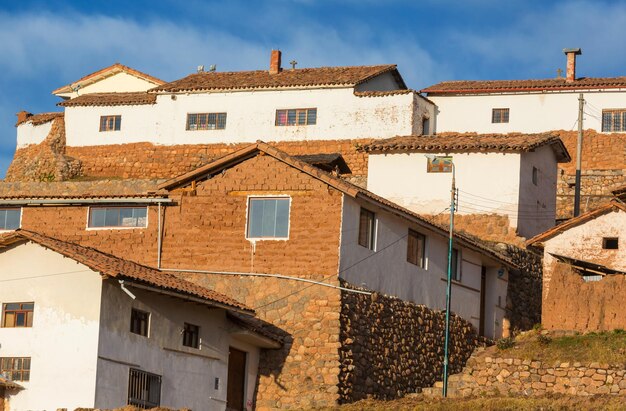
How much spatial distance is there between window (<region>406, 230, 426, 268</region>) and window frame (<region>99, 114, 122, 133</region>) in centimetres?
2868

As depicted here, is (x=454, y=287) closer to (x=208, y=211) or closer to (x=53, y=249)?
(x=208, y=211)

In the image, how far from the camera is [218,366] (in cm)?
4131

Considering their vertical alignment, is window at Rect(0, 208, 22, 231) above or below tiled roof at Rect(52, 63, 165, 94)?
below

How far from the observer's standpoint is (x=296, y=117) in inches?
2709

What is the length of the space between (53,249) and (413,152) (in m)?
22.8

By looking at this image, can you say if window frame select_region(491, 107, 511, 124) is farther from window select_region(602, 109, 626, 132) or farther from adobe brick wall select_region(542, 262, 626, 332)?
adobe brick wall select_region(542, 262, 626, 332)

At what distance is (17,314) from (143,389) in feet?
12.6

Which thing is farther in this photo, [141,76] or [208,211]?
[141,76]

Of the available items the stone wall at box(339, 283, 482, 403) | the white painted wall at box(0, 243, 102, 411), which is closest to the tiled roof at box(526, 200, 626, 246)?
the stone wall at box(339, 283, 482, 403)

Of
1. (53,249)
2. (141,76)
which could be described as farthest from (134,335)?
(141,76)

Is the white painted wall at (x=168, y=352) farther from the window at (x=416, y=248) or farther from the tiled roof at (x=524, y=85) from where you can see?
the tiled roof at (x=524, y=85)

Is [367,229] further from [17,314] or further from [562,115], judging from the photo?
A: [562,115]

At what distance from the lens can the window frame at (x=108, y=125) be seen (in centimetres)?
Answer: 7281

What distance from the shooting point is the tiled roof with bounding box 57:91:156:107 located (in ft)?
236
